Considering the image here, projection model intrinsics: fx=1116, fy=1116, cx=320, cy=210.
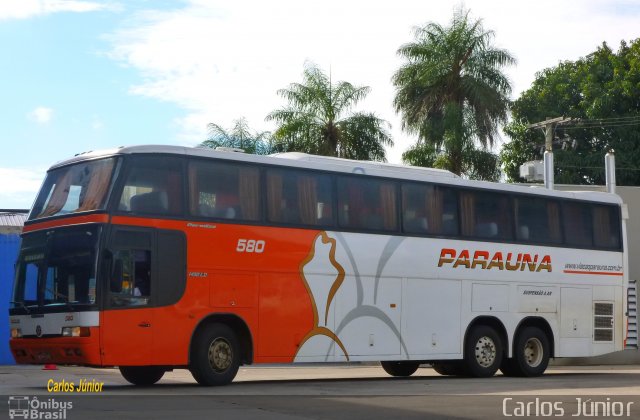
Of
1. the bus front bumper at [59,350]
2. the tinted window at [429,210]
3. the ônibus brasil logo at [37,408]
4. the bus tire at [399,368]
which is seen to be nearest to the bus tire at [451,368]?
the bus tire at [399,368]

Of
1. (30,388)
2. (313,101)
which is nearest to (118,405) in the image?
(30,388)

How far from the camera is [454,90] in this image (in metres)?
44.3

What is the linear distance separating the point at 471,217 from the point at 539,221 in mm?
2060

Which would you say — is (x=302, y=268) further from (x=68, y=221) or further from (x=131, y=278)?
(x=68, y=221)

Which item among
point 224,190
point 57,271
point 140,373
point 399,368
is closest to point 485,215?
point 399,368

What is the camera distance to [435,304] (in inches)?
871

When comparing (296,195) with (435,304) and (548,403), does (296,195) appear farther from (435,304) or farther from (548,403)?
(548,403)

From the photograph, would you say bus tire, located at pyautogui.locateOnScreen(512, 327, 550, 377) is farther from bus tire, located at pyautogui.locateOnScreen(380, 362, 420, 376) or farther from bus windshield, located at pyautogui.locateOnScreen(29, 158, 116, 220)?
bus windshield, located at pyautogui.locateOnScreen(29, 158, 116, 220)

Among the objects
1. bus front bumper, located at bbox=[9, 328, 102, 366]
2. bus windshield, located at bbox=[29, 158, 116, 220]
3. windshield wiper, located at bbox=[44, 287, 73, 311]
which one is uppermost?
bus windshield, located at bbox=[29, 158, 116, 220]

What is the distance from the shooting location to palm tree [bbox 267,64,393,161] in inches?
1724

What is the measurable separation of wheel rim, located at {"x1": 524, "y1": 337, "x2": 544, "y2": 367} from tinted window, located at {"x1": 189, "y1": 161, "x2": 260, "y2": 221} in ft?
25.7

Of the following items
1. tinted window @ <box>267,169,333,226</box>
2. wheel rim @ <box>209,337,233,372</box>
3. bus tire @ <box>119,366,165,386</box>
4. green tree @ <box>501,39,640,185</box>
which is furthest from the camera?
green tree @ <box>501,39,640,185</box>

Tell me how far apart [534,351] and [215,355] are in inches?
334

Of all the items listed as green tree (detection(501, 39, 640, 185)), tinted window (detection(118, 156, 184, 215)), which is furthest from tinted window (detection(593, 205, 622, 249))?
green tree (detection(501, 39, 640, 185))
